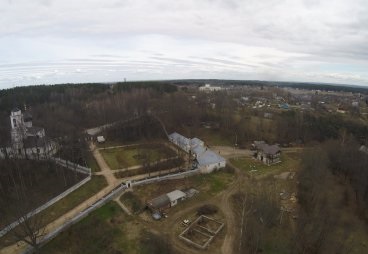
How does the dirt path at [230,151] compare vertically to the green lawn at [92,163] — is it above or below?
above

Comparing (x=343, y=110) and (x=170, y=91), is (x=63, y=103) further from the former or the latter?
(x=343, y=110)

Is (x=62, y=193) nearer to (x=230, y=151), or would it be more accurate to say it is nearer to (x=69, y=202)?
(x=69, y=202)

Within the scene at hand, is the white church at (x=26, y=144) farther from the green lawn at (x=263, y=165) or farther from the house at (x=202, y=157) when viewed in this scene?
the green lawn at (x=263, y=165)

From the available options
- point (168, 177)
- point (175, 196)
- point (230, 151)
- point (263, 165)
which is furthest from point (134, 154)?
point (263, 165)

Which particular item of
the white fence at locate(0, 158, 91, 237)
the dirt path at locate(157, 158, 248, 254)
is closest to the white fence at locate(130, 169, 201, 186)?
the dirt path at locate(157, 158, 248, 254)

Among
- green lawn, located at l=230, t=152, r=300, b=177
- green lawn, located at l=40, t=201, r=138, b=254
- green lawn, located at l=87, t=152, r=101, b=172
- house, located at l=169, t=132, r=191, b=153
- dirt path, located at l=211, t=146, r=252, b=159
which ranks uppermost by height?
house, located at l=169, t=132, r=191, b=153

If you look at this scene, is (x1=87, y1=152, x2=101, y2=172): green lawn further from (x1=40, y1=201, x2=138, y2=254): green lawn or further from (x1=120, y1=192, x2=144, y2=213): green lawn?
(x1=40, y1=201, x2=138, y2=254): green lawn

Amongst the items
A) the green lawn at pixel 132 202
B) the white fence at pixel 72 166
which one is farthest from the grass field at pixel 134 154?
the green lawn at pixel 132 202
